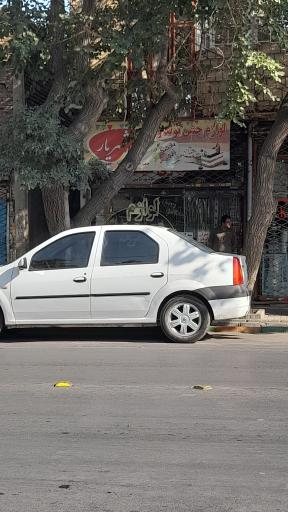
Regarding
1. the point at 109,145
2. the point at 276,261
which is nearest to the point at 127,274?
the point at 109,145

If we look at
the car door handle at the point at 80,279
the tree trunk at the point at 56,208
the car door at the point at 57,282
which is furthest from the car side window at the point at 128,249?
the tree trunk at the point at 56,208

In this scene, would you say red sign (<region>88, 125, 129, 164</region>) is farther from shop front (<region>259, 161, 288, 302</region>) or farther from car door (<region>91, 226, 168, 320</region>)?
car door (<region>91, 226, 168, 320</region>)

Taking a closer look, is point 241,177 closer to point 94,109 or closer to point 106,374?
point 94,109

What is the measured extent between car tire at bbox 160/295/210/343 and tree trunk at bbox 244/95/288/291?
279 cm

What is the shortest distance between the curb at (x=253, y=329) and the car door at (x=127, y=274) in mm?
2101

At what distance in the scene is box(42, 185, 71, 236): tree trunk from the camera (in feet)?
36.0

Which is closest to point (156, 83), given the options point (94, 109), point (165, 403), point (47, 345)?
point (94, 109)

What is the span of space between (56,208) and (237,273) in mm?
3624

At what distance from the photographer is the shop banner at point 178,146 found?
13828mm

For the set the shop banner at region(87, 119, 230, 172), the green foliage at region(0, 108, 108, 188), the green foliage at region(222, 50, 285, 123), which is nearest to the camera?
the green foliage at region(0, 108, 108, 188)

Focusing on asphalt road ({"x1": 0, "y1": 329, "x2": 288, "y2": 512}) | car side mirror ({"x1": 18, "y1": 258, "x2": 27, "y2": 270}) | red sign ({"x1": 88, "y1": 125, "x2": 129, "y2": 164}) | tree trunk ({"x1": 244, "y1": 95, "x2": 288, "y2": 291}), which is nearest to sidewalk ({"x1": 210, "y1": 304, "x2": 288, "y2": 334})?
tree trunk ({"x1": 244, "y1": 95, "x2": 288, "y2": 291})

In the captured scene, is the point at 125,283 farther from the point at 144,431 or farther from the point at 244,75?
the point at 144,431

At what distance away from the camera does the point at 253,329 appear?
10703mm

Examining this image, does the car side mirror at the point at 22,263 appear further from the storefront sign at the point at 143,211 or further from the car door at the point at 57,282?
the storefront sign at the point at 143,211
